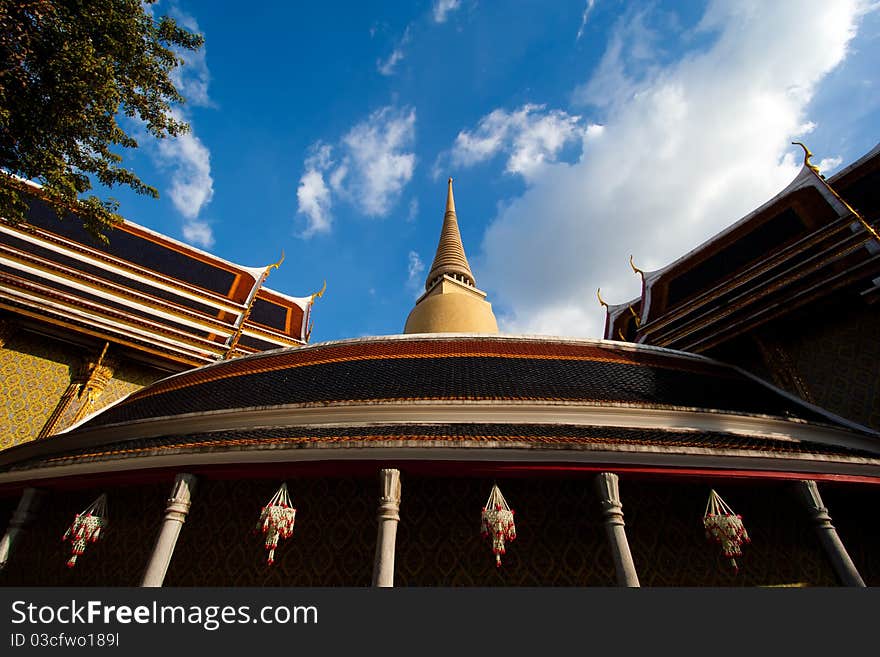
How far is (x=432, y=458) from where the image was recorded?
586 cm

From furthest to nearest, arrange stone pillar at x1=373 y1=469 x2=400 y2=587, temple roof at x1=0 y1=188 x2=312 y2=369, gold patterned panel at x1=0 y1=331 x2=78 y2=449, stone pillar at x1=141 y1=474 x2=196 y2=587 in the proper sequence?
temple roof at x1=0 y1=188 x2=312 y2=369, gold patterned panel at x1=0 y1=331 x2=78 y2=449, stone pillar at x1=141 y1=474 x2=196 y2=587, stone pillar at x1=373 y1=469 x2=400 y2=587

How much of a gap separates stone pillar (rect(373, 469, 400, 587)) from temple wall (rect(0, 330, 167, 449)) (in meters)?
11.7

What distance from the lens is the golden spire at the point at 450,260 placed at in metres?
23.4

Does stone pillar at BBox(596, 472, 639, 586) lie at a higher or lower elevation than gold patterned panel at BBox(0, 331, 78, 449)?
lower

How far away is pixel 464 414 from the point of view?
27.0 feet

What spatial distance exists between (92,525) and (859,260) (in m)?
16.7

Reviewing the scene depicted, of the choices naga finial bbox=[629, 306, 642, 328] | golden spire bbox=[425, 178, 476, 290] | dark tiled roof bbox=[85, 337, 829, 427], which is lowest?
dark tiled roof bbox=[85, 337, 829, 427]

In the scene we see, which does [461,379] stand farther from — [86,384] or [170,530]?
[86,384]

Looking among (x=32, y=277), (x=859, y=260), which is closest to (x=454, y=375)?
(x=859, y=260)

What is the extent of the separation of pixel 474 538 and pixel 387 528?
1618 mm

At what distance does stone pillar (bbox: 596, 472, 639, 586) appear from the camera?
17.4 feet

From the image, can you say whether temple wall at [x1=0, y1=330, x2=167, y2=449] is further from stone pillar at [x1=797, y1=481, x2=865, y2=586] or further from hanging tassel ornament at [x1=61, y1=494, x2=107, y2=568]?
stone pillar at [x1=797, y1=481, x2=865, y2=586]

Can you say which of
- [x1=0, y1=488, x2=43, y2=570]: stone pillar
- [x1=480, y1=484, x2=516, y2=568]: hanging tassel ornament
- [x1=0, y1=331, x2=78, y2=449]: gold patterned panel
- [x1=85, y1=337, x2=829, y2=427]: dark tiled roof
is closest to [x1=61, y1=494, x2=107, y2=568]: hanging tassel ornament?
[x1=0, y1=488, x2=43, y2=570]: stone pillar
